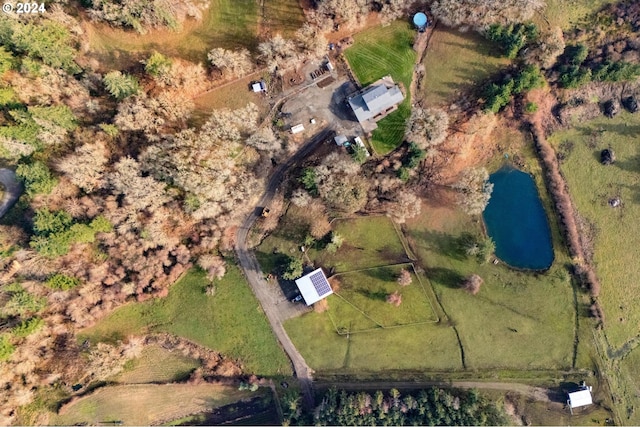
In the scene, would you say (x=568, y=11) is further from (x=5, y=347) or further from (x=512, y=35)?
(x=5, y=347)

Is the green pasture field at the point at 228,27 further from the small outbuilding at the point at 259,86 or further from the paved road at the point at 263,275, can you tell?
the paved road at the point at 263,275

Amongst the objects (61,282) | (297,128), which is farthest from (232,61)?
(61,282)

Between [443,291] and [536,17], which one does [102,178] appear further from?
[536,17]

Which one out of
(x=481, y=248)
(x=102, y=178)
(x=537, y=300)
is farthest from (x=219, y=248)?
(x=537, y=300)

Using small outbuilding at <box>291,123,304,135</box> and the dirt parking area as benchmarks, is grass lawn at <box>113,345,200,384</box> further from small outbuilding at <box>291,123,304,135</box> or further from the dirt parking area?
the dirt parking area

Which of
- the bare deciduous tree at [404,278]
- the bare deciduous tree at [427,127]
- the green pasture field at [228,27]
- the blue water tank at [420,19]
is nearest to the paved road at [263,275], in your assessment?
the bare deciduous tree at [427,127]

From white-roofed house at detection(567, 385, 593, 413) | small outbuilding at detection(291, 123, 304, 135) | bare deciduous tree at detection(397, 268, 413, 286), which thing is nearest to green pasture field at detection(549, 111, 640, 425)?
white-roofed house at detection(567, 385, 593, 413)
